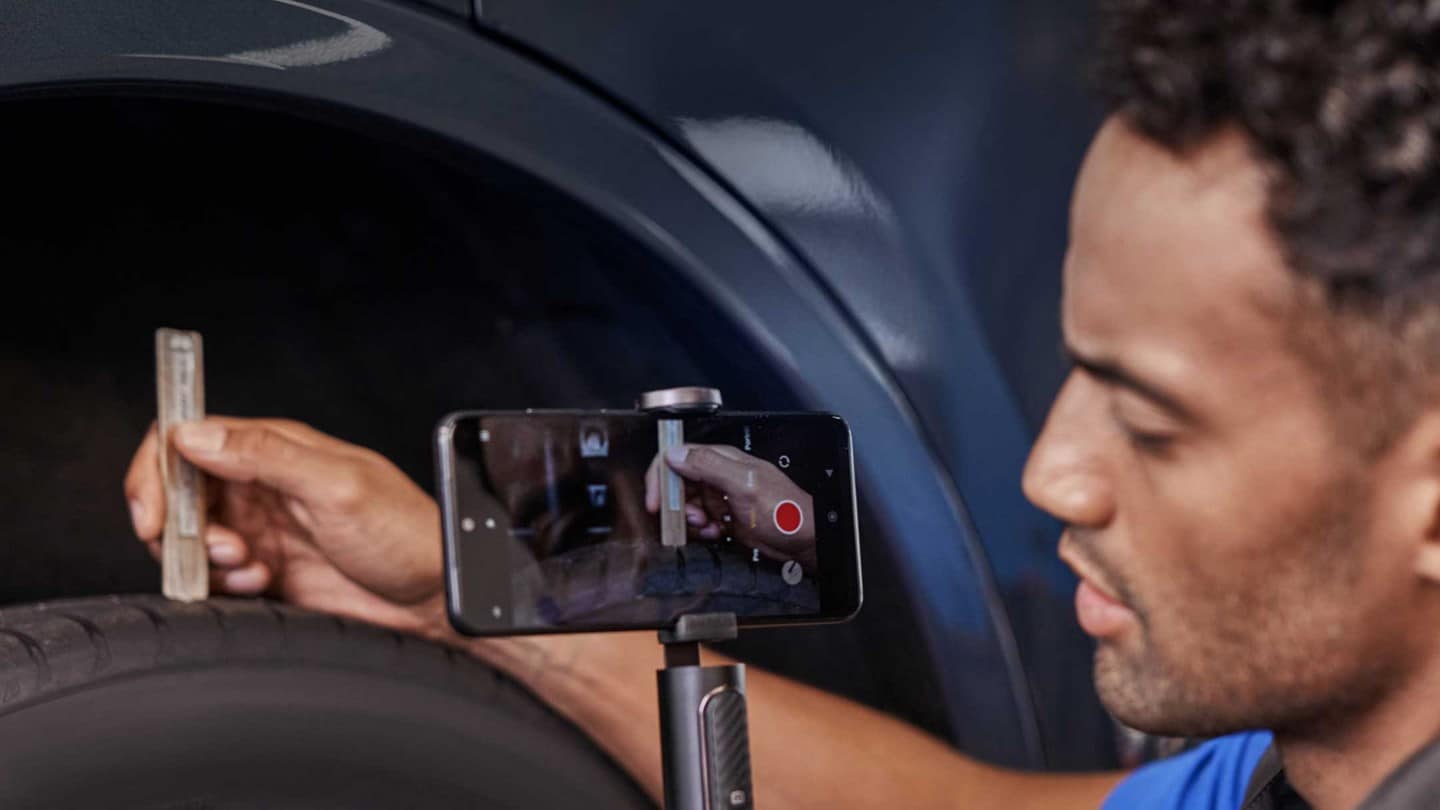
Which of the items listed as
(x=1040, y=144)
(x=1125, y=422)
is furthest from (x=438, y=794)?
(x=1040, y=144)

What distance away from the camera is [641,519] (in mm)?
850

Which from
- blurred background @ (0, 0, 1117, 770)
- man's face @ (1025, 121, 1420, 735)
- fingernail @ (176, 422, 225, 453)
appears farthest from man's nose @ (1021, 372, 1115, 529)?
fingernail @ (176, 422, 225, 453)

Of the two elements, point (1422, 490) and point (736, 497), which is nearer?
point (1422, 490)

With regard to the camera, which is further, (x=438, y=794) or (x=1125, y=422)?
(x=438, y=794)

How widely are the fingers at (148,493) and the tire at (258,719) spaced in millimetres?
46

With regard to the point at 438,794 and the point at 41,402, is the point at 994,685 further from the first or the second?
the point at 41,402

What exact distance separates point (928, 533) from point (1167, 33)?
0.45m

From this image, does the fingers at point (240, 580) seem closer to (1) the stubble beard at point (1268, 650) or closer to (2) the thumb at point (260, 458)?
(2) the thumb at point (260, 458)

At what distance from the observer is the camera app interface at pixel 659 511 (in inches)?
32.1

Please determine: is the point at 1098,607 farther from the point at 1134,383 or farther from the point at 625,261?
the point at 625,261

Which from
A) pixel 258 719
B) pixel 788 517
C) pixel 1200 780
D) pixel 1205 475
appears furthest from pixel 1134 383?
pixel 258 719

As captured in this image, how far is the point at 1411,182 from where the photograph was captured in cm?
72

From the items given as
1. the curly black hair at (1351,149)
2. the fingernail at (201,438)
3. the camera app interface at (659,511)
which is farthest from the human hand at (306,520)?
the curly black hair at (1351,149)

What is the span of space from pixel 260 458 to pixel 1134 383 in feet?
1.83
